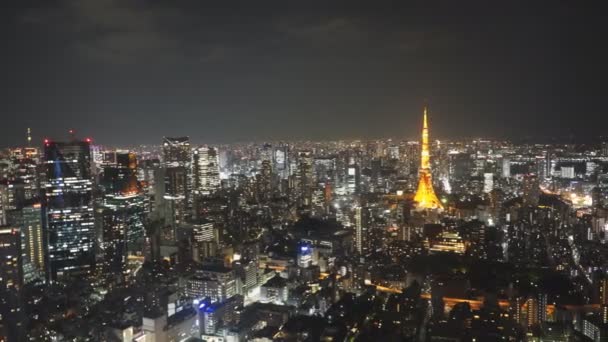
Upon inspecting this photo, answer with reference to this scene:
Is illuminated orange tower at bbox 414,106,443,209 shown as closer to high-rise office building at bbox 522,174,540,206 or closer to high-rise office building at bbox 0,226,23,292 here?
high-rise office building at bbox 522,174,540,206

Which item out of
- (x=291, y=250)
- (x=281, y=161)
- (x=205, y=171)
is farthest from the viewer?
(x=281, y=161)

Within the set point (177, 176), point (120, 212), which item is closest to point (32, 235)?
point (120, 212)

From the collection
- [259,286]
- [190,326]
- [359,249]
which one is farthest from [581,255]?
[190,326]

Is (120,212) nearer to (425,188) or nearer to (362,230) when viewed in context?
(362,230)

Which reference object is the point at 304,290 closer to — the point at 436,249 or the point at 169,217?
the point at 436,249

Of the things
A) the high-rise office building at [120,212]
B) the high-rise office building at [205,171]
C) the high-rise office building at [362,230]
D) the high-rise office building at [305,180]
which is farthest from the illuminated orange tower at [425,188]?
the high-rise office building at [120,212]

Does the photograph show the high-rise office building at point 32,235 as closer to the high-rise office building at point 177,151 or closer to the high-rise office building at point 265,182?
the high-rise office building at point 177,151

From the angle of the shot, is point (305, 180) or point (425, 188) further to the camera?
point (305, 180)
